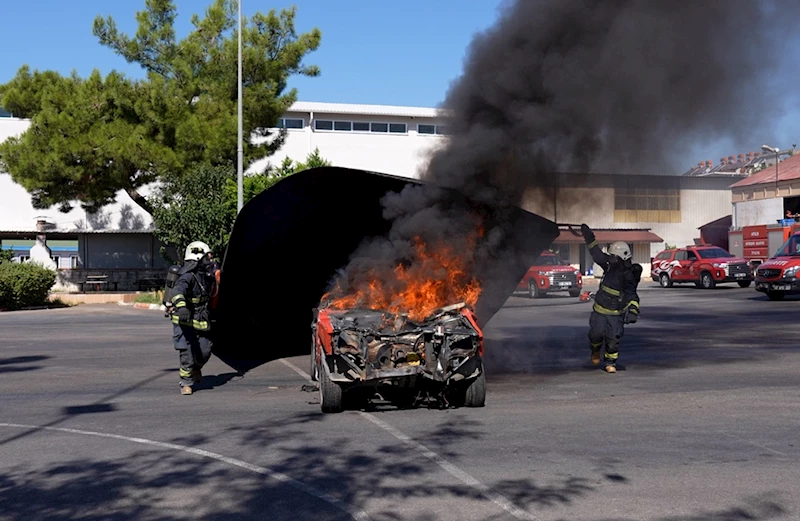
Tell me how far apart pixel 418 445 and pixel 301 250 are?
5.38m

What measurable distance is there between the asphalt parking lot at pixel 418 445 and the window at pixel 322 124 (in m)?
34.6

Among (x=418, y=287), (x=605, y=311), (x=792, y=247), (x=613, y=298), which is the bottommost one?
(x=605, y=311)

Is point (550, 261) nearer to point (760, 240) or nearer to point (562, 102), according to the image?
point (760, 240)

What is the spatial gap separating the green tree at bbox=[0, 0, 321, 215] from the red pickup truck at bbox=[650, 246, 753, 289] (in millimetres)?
16890

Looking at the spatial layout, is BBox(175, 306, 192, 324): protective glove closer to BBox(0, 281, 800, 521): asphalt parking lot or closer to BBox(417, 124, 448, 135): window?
BBox(0, 281, 800, 521): asphalt parking lot

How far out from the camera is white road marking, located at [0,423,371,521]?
5177 mm

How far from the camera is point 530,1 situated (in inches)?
373

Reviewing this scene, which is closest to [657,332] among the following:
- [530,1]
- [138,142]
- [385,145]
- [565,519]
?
[530,1]

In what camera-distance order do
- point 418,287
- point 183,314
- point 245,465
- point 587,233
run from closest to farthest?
point 245,465 → point 418,287 → point 183,314 → point 587,233

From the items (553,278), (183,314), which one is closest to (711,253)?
(553,278)

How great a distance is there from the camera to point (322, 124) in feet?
152

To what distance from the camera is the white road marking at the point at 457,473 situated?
16.5 feet

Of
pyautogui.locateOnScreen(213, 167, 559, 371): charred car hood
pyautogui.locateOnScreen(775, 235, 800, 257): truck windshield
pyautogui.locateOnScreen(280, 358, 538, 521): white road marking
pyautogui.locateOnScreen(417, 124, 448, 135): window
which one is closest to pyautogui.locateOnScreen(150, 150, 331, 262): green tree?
pyautogui.locateOnScreen(417, 124, 448, 135): window

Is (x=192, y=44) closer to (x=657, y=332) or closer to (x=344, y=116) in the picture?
(x=344, y=116)
